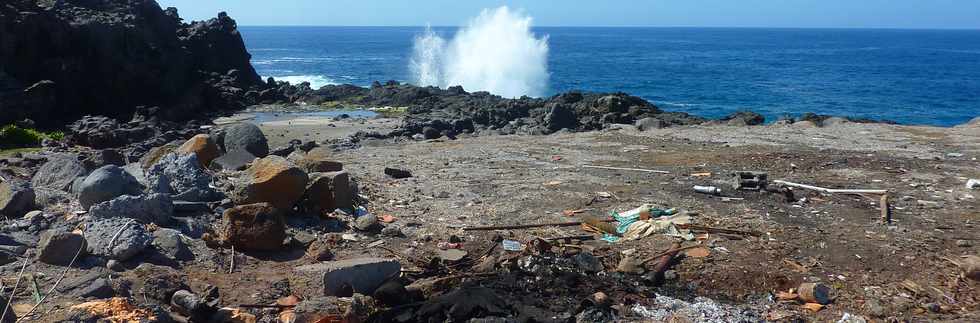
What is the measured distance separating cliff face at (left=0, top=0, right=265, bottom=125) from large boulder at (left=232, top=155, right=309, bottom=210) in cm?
1534

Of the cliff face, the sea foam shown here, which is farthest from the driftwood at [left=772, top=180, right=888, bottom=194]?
the sea foam

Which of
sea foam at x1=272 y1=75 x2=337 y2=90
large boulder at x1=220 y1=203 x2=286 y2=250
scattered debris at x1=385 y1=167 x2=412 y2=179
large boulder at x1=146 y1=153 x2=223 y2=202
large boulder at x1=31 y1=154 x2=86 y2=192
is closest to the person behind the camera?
large boulder at x1=220 y1=203 x2=286 y2=250

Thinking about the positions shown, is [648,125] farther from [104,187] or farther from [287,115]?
[104,187]

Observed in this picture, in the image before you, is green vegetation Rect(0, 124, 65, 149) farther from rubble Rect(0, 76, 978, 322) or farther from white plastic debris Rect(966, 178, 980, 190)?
white plastic debris Rect(966, 178, 980, 190)

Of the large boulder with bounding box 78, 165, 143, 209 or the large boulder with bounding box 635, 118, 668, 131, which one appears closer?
the large boulder with bounding box 78, 165, 143, 209

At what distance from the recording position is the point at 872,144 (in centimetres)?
1409

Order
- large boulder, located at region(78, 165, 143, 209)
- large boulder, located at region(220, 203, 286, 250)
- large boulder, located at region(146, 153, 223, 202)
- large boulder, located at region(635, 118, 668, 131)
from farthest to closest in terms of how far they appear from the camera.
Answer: large boulder, located at region(635, 118, 668, 131)
large boulder, located at region(146, 153, 223, 202)
large boulder, located at region(78, 165, 143, 209)
large boulder, located at region(220, 203, 286, 250)

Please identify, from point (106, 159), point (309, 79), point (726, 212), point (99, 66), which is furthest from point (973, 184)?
point (309, 79)

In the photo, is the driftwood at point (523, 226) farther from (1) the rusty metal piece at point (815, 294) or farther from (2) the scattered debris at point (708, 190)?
(1) the rusty metal piece at point (815, 294)

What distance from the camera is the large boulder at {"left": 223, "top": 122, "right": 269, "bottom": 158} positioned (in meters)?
12.8

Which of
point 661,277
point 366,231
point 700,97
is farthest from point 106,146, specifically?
point 700,97

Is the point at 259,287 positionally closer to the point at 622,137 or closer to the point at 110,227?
the point at 110,227

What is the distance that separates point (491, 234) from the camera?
7.80 m

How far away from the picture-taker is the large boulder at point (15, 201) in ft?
23.5
